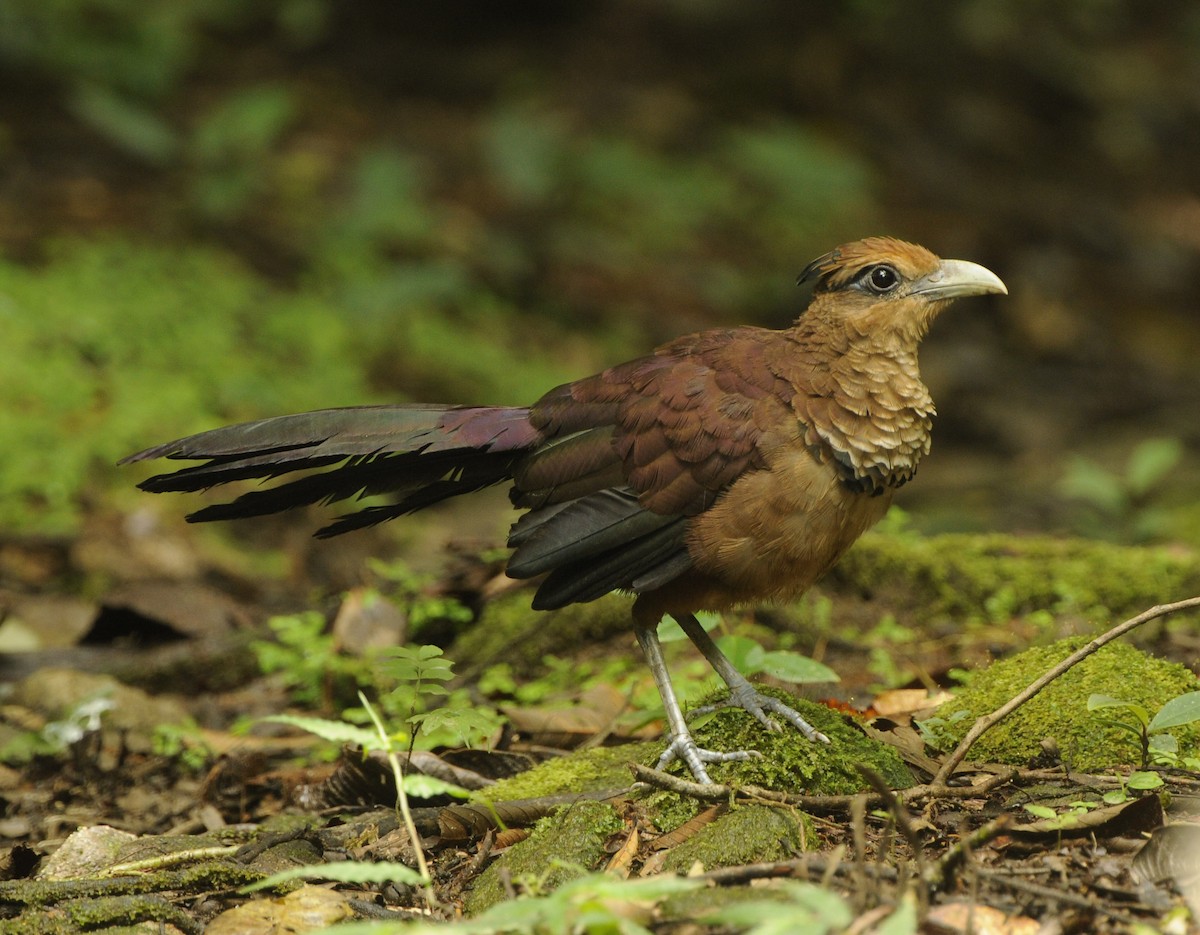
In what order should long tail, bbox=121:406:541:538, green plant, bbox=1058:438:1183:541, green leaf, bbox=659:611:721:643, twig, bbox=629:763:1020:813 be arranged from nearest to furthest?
twig, bbox=629:763:1020:813 < long tail, bbox=121:406:541:538 < green leaf, bbox=659:611:721:643 < green plant, bbox=1058:438:1183:541

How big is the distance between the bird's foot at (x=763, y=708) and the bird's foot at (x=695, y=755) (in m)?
0.15

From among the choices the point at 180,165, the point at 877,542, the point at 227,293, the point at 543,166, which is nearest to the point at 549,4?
the point at 543,166

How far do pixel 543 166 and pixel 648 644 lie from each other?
7.09 m

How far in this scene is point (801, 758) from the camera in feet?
10.9

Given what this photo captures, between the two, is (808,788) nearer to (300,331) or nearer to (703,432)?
(703,432)

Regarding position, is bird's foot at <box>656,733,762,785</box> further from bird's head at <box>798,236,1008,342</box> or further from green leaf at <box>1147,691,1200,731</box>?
bird's head at <box>798,236,1008,342</box>

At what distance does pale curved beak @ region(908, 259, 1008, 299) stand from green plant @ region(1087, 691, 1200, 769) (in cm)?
135

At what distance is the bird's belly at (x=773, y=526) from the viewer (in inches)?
140

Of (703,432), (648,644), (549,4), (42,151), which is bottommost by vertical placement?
(648,644)

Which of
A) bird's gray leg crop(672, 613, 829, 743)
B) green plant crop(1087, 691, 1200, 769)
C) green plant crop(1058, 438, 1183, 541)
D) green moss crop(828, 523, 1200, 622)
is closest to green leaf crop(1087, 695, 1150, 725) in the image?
green plant crop(1087, 691, 1200, 769)

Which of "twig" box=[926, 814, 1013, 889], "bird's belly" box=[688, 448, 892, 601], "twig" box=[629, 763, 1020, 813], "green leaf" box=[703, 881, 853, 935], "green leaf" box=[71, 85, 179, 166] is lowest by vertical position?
"twig" box=[629, 763, 1020, 813]

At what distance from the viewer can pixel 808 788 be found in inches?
129

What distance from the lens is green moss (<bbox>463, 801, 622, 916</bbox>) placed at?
9.66ft

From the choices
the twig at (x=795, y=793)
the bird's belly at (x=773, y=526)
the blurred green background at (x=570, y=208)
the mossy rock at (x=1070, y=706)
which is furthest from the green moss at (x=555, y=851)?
the blurred green background at (x=570, y=208)
